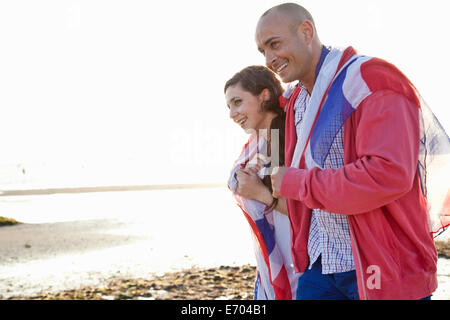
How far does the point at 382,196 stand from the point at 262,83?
1.38 meters

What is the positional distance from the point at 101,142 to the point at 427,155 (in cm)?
8620

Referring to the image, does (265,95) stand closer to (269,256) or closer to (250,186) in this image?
(250,186)

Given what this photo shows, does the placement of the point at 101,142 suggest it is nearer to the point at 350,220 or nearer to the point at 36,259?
the point at 36,259

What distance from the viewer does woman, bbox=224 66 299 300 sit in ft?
9.25

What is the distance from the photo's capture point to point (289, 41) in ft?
7.72

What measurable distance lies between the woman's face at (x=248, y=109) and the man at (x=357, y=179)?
2.34 ft

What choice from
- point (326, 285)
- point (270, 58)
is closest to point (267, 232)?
point (326, 285)

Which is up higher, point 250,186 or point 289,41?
point 289,41

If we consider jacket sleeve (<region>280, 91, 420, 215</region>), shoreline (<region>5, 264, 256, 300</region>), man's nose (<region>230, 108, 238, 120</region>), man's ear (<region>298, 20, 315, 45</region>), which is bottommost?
shoreline (<region>5, 264, 256, 300</region>)

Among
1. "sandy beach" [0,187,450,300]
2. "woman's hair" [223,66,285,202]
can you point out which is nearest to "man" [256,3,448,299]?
"woman's hair" [223,66,285,202]

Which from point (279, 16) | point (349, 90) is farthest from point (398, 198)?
A: point (279, 16)

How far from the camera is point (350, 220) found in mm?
2047

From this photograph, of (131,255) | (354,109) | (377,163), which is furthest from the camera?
(131,255)

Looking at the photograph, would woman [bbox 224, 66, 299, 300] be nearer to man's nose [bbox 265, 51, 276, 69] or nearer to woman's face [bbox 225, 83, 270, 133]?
woman's face [bbox 225, 83, 270, 133]
